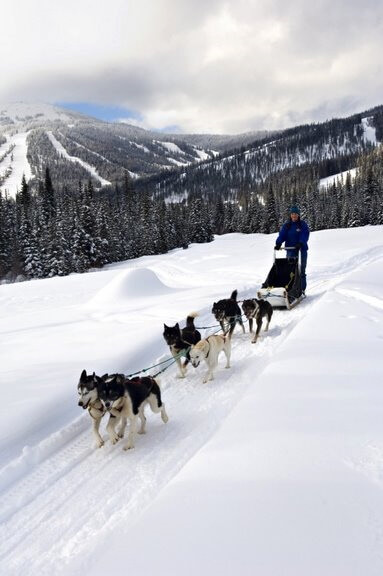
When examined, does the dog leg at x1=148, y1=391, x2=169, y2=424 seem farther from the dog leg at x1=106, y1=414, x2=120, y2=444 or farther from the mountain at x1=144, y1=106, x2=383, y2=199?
the mountain at x1=144, y1=106, x2=383, y2=199

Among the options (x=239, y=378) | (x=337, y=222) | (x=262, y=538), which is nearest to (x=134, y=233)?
(x=337, y=222)

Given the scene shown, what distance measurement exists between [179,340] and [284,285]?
4.96 m

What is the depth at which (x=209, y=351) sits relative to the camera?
243 inches

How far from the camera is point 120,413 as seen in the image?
4434mm

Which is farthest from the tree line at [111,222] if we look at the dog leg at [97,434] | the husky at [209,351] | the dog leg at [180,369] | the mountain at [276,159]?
the mountain at [276,159]

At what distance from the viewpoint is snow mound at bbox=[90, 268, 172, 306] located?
1362cm

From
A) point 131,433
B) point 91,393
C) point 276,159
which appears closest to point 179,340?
point 131,433

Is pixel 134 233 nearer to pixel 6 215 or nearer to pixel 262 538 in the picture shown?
pixel 6 215

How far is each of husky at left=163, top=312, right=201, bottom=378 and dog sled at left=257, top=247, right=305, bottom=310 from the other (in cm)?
378

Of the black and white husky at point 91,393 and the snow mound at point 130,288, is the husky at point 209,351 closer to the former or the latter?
the black and white husky at point 91,393

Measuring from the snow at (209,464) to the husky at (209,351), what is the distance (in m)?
0.19

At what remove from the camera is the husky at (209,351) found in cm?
593

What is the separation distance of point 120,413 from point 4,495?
1346 mm

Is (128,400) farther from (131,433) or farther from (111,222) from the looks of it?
(111,222)
